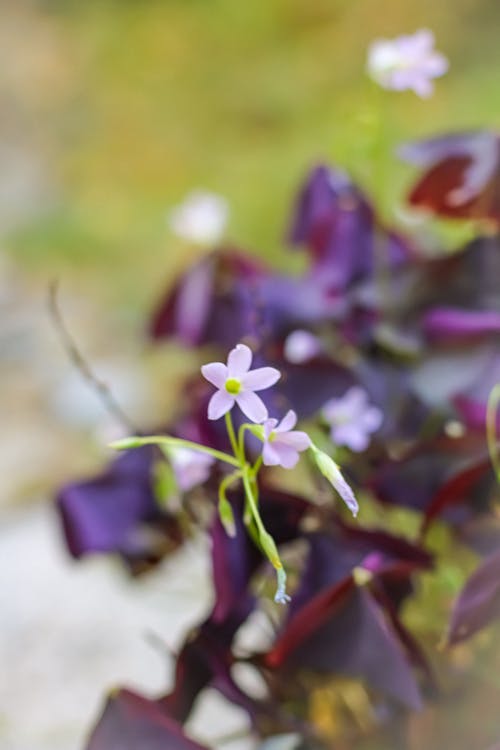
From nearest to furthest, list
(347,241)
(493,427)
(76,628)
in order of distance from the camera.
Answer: (493,427), (347,241), (76,628)

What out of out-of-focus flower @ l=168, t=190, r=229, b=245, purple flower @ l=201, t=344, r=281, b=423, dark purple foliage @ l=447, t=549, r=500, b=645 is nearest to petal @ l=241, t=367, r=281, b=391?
purple flower @ l=201, t=344, r=281, b=423

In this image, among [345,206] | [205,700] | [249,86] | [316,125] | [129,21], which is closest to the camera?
[345,206]

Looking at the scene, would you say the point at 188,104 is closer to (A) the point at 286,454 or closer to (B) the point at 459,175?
(B) the point at 459,175

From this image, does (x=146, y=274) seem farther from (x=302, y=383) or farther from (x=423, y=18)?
(x=302, y=383)

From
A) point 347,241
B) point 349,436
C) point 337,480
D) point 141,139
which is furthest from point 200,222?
A: point 141,139

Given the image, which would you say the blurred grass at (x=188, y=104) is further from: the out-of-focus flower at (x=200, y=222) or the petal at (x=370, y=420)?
the petal at (x=370, y=420)

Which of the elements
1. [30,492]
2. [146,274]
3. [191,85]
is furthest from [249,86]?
[30,492]
